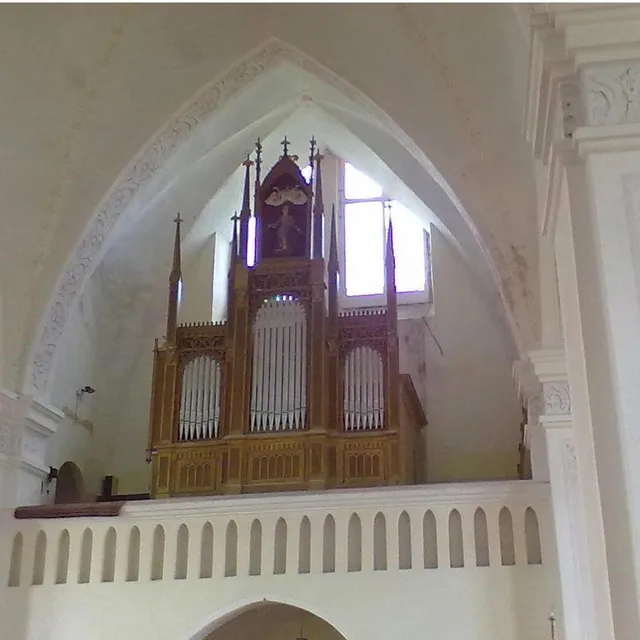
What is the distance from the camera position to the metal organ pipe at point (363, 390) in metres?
8.85

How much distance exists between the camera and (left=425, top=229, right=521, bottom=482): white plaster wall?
1078 cm

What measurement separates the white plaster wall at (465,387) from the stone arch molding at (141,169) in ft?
7.59

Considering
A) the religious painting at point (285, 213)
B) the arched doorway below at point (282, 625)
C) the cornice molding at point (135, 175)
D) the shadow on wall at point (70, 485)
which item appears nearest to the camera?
the cornice molding at point (135, 175)

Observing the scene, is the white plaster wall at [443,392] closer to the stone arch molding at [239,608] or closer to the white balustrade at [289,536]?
the white balustrade at [289,536]

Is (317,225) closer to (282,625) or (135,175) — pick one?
(135,175)

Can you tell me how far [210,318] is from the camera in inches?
460

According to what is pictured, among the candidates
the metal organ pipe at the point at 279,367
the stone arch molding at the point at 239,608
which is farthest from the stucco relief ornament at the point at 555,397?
the stone arch molding at the point at 239,608

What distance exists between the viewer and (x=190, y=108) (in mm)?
9305

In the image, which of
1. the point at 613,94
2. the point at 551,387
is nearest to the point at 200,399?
the point at 551,387

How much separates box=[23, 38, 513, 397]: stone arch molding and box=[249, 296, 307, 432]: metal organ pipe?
5.87 feet

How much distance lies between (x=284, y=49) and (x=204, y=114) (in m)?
1.03

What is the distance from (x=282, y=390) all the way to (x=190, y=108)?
9.60 ft

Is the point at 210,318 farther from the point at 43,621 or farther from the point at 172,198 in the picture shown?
the point at 43,621

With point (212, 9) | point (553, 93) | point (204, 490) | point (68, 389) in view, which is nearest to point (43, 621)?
point (204, 490)
